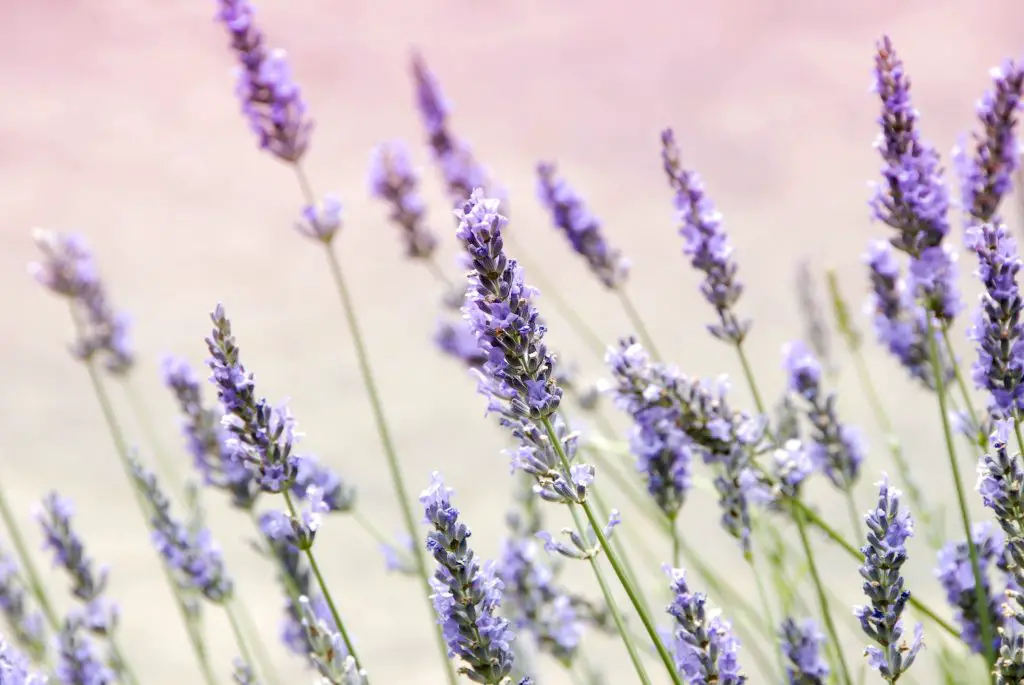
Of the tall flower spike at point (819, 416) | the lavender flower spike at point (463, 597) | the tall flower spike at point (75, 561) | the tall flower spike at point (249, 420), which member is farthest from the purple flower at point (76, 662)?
the tall flower spike at point (819, 416)

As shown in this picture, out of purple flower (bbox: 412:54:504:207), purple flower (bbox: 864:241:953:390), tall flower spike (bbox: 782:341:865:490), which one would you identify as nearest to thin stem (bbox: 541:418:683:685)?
tall flower spike (bbox: 782:341:865:490)

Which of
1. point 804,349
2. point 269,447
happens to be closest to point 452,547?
point 269,447

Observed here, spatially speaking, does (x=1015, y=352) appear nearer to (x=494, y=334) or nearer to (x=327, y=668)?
(x=494, y=334)

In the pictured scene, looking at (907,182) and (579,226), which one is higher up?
(579,226)

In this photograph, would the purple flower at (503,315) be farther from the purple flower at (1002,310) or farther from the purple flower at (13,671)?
the purple flower at (13,671)

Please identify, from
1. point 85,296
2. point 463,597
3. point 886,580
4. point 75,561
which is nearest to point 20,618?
point 75,561

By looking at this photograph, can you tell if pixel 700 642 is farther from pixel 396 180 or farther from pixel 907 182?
pixel 396 180
